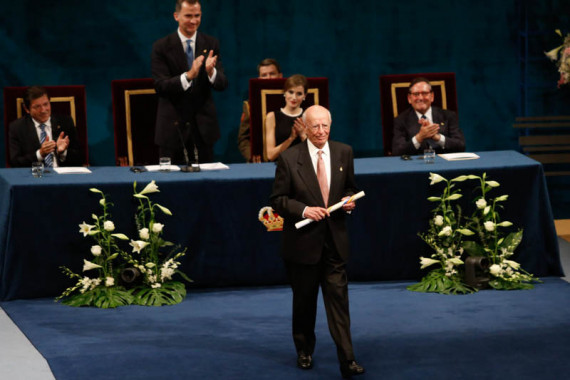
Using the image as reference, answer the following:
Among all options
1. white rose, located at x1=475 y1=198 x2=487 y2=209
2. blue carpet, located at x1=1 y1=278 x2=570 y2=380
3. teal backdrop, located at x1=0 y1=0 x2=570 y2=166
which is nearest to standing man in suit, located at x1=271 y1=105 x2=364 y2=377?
blue carpet, located at x1=1 y1=278 x2=570 y2=380

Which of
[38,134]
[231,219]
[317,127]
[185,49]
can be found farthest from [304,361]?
[38,134]

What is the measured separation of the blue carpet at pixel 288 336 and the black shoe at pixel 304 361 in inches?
1.6

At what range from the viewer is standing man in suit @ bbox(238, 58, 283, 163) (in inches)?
300

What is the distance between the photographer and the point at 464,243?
6.22 metres

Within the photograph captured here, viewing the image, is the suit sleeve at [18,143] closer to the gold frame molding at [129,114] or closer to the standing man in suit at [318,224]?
the gold frame molding at [129,114]

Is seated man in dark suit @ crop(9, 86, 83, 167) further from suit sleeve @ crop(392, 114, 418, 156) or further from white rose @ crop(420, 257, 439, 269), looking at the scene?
white rose @ crop(420, 257, 439, 269)

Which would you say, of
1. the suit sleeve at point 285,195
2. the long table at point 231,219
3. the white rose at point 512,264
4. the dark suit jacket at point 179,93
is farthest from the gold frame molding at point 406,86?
the suit sleeve at point 285,195

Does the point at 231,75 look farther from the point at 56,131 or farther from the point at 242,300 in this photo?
the point at 242,300

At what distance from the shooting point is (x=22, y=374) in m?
4.77

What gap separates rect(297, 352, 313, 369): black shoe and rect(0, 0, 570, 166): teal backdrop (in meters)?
3.75

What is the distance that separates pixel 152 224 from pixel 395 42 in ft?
10.5

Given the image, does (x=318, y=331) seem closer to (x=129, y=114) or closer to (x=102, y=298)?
(x=102, y=298)

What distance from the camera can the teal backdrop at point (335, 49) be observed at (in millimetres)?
7969

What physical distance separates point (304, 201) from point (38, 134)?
9.74 feet
